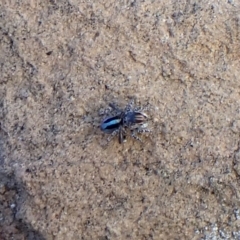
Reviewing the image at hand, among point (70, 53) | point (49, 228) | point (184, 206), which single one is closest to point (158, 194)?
point (184, 206)

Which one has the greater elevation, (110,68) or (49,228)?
(110,68)

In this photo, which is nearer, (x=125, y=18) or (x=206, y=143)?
(x=206, y=143)

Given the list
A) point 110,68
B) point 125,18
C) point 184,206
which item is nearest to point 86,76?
point 110,68

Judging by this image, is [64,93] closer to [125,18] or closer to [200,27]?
[125,18]

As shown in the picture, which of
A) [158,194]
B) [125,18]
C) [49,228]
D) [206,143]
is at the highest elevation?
[125,18]
